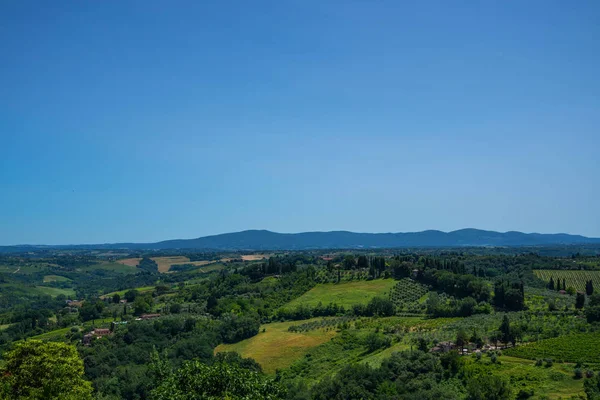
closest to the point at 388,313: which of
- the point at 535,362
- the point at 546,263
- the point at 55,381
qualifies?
the point at 535,362

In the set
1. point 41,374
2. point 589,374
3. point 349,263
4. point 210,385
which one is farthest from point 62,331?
point 589,374

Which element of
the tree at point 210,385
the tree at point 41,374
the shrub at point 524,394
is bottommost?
the shrub at point 524,394

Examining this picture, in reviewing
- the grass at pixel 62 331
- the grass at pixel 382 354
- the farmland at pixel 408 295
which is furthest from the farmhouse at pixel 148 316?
the grass at pixel 382 354

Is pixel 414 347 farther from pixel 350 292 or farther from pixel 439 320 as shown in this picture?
pixel 350 292

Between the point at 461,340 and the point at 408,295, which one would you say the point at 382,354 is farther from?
the point at 408,295

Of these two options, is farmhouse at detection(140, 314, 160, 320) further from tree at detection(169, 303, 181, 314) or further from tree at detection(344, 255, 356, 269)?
tree at detection(344, 255, 356, 269)

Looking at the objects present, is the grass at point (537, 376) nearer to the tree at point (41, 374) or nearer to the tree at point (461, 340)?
the tree at point (461, 340)
